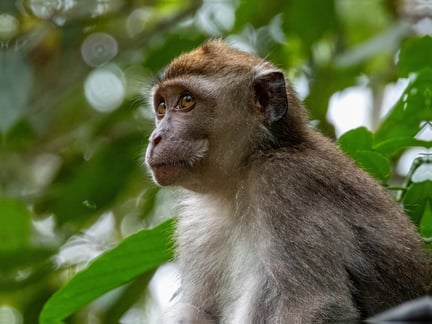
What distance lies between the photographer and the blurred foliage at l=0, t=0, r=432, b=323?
5.48 meters

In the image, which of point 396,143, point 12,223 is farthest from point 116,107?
point 396,143

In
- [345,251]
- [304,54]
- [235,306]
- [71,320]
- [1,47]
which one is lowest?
[71,320]

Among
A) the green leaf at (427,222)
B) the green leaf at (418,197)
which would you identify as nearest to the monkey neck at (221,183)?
the green leaf at (418,197)

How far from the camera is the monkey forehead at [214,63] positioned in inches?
231

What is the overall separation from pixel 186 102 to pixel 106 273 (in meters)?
1.29

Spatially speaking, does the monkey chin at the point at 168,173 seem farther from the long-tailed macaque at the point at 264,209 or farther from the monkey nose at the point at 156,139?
the monkey nose at the point at 156,139

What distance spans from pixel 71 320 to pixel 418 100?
3759 mm

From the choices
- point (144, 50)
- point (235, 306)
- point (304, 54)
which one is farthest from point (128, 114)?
point (235, 306)

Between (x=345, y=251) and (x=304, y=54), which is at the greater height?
(x=304, y=54)

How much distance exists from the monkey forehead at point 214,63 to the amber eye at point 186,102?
0.17m

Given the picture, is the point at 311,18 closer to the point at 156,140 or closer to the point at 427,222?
the point at 156,140

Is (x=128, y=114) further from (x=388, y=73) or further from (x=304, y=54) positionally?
(x=388, y=73)

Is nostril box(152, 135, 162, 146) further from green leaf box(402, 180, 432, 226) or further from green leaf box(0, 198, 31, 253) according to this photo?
green leaf box(0, 198, 31, 253)

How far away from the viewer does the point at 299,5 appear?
7672 mm
